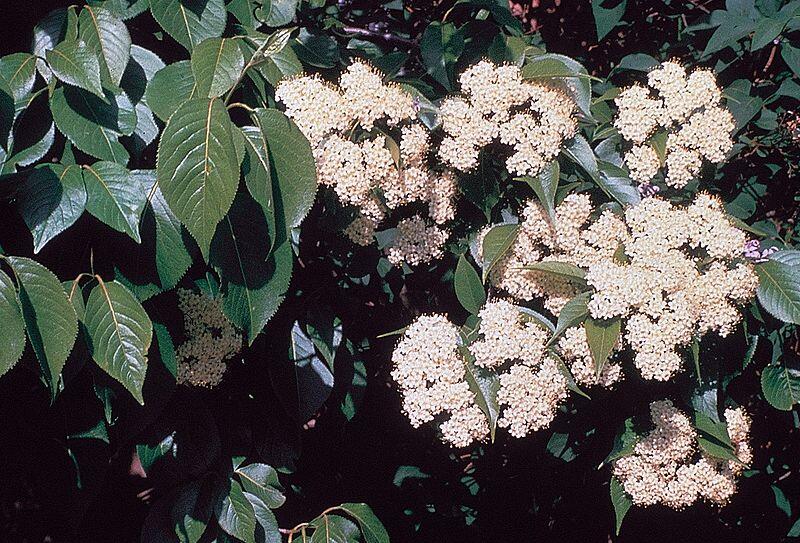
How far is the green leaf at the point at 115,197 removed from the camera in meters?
1.31

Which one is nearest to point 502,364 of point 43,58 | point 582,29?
point 43,58

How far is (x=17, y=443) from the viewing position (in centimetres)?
168

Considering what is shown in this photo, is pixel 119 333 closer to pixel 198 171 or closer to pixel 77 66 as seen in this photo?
pixel 198 171

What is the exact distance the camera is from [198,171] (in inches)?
46.4

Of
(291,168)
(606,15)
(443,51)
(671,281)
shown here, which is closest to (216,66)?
(291,168)

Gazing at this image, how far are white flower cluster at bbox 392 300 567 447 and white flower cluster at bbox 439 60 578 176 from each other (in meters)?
0.30

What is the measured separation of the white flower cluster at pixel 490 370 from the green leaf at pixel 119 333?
546 millimetres

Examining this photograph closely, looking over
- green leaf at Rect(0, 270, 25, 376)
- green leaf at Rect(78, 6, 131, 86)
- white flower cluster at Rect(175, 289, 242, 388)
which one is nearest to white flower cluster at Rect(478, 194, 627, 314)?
white flower cluster at Rect(175, 289, 242, 388)

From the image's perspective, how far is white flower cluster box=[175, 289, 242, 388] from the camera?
1.63m

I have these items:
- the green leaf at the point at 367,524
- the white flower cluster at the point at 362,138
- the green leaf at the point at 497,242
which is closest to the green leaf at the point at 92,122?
the white flower cluster at the point at 362,138

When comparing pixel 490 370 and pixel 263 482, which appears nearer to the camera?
pixel 490 370

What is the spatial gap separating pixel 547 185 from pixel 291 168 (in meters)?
0.57

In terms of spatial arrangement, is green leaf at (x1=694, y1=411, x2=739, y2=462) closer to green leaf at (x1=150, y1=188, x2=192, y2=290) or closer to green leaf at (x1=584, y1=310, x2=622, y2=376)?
green leaf at (x1=584, y1=310, x2=622, y2=376)

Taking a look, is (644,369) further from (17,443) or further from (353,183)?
(17,443)
